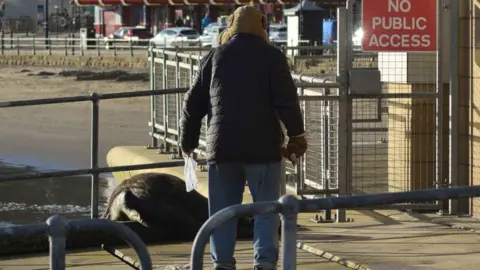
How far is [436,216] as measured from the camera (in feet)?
30.8

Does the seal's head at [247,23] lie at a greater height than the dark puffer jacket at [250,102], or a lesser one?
greater

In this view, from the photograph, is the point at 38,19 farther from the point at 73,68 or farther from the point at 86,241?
the point at 86,241

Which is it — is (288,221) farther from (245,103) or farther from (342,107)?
(342,107)

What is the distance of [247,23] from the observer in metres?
6.47

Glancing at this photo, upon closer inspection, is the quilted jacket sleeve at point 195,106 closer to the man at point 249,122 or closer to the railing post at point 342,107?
the man at point 249,122

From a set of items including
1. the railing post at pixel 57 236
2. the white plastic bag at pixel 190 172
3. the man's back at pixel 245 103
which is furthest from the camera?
the white plastic bag at pixel 190 172

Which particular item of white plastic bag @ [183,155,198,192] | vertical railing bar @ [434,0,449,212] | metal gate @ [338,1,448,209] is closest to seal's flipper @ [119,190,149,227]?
white plastic bag @ [183,155,198,192]

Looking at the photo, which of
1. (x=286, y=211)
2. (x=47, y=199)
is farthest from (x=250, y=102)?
(x=47, y=199)

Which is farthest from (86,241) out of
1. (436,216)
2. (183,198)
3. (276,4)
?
(276,4)

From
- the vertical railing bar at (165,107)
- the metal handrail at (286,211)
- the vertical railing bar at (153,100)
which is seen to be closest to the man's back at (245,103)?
the metal handrail at (286,211)

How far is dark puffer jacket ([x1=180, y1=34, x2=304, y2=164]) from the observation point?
20.9 ft

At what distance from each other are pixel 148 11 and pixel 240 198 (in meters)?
63.3

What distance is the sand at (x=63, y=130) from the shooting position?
1994cm

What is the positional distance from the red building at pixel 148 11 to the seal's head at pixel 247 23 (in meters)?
58.1
